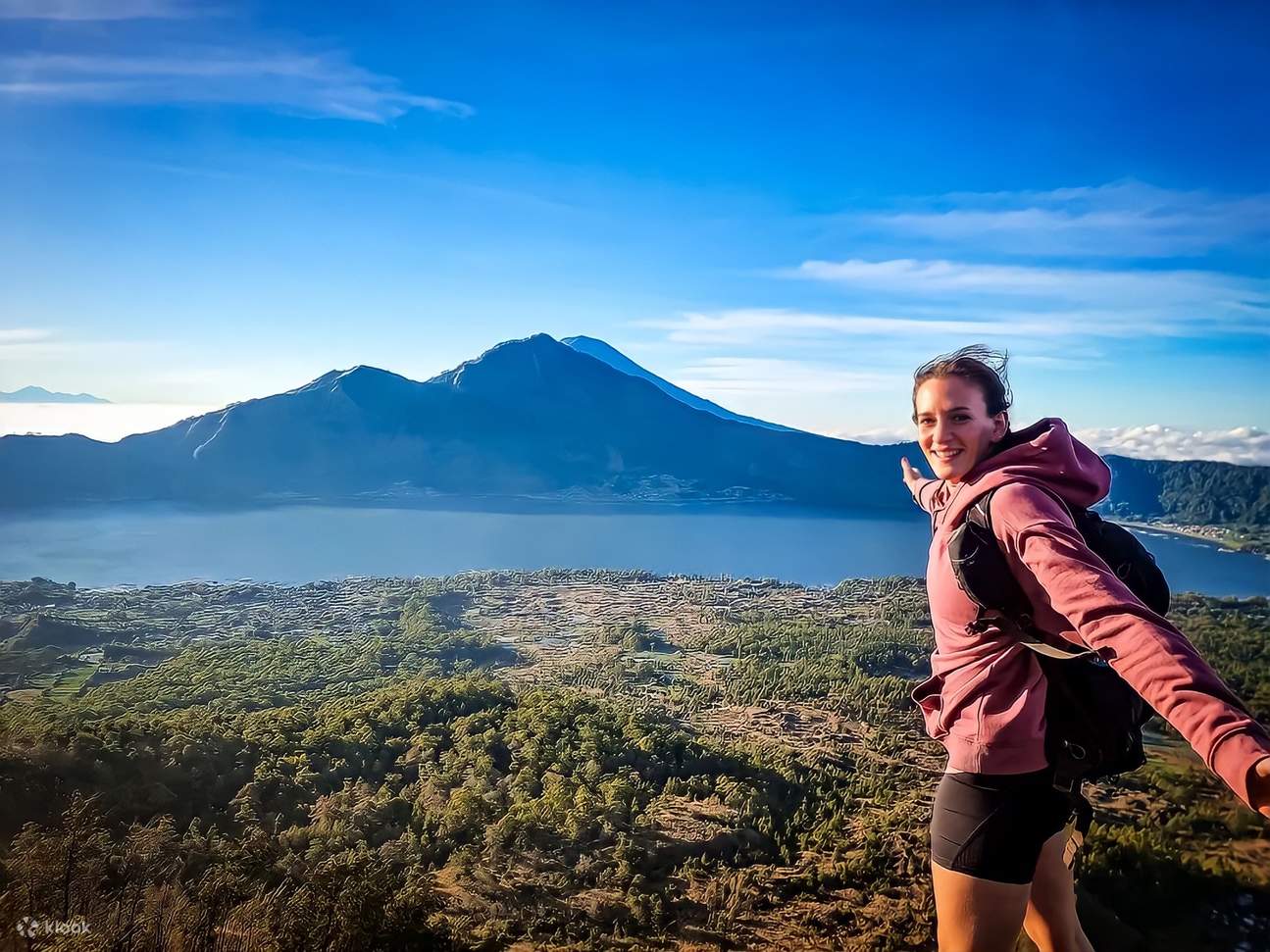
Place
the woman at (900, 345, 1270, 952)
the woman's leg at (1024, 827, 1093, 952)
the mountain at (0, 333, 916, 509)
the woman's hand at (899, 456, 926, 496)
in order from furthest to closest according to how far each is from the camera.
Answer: the mountain at (0, 333, 916, 509)
the woman's hand at (899, 456, 926, 496)
the woman's leg at (1024, 827, 1093, 952)
the woman at (900, 345, 1270, 952)

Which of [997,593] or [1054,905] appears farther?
[1054,905]

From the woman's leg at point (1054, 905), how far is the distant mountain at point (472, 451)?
41.7 metres

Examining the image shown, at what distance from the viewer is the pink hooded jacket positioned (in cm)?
76

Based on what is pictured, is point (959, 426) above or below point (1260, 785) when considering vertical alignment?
above

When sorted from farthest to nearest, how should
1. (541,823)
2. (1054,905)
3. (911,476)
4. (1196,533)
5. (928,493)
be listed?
1. (1196,533)
2. (541,823)
3. (911,476)
4. (928,493)
5. (1054,905)

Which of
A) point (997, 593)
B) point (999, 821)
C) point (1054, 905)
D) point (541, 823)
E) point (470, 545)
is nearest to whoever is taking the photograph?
point (997, 593)

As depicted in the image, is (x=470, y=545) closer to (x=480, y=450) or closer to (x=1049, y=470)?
(x=480, y=450)

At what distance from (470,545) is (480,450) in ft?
97.2

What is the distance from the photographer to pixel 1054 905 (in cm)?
142

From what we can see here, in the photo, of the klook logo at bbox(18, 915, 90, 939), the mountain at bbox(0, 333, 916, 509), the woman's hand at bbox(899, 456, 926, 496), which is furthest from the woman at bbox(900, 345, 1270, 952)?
the mountain at bbox(0, 333, 916, 509)

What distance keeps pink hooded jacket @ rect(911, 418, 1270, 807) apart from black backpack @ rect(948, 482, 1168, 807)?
0.7 inches

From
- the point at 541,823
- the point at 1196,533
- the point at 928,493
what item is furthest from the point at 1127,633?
the point at 1196,533

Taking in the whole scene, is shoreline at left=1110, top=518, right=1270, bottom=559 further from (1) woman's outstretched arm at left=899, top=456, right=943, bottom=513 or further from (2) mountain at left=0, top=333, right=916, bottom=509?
(1) woman's outstretched arm at left=899, top=456, right=943, bottom=513

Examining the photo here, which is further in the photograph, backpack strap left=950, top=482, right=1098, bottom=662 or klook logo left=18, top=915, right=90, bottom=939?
klook logo left=18, top=915, right=90, bottom=939
